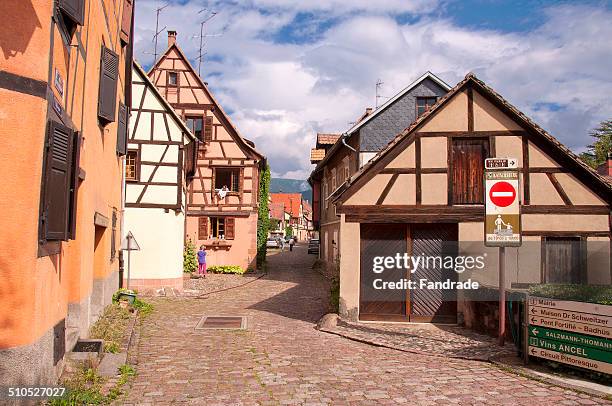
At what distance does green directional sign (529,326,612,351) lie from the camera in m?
7.69

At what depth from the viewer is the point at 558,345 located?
8367 mm

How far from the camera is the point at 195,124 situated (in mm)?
28234

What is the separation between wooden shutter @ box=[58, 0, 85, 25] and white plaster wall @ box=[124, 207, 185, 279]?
1221cm

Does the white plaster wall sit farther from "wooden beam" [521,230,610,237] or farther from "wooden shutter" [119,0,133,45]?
"wooden beam" [521,230,610,237]

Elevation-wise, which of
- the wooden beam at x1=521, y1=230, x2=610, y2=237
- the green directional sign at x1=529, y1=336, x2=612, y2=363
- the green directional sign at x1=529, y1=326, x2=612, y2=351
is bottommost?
the green directional sign at x1=529, y1=336, x2=612, y2=363

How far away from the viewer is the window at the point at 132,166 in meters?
19.2

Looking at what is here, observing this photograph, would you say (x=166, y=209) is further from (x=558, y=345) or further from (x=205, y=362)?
(x=558, y=345)

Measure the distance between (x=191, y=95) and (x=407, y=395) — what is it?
934 inches

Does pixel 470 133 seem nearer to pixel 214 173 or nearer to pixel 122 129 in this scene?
pixel 122 129

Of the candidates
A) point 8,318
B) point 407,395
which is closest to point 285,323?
point 407,395

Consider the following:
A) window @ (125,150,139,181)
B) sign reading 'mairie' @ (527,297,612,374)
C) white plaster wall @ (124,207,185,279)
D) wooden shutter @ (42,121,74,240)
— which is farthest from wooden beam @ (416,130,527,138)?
window @ (125,150,139,181)

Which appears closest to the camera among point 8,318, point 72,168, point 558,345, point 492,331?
point 8,318

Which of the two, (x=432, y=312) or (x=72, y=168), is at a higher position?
(x=72, y=168)

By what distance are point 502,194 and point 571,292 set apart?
2.29 metres
